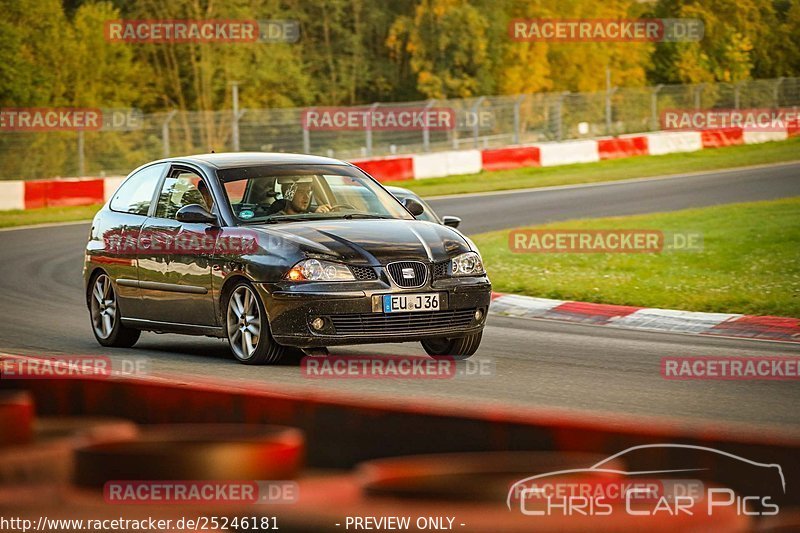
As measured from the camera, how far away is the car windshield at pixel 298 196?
408 inches

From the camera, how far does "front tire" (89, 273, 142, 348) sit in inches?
451

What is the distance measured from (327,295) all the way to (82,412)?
13.9 ft

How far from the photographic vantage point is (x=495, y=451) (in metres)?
4.14

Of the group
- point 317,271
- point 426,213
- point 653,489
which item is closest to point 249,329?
point 317,271

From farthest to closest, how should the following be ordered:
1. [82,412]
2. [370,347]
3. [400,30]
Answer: [400,30] < [370,347] < [82,412]

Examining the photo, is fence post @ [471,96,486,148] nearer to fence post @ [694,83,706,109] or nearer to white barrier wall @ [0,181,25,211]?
fence post @ [694,83,706,109]

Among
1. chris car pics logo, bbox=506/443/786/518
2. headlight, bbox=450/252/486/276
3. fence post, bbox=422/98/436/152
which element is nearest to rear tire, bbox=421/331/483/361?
headlight, bbox=450/252/486/276

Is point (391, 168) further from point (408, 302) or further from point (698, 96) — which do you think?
point (408, 302)

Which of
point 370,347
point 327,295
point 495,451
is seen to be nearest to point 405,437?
point 495,451

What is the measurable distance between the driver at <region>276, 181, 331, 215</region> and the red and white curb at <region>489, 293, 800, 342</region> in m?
3.70

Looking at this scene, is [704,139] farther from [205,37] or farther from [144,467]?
[144,467]

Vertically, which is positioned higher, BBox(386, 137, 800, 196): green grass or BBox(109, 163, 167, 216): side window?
BBox(109, 163, 167, 216): side window

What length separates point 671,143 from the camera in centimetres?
4006

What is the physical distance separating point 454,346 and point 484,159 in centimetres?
2603
